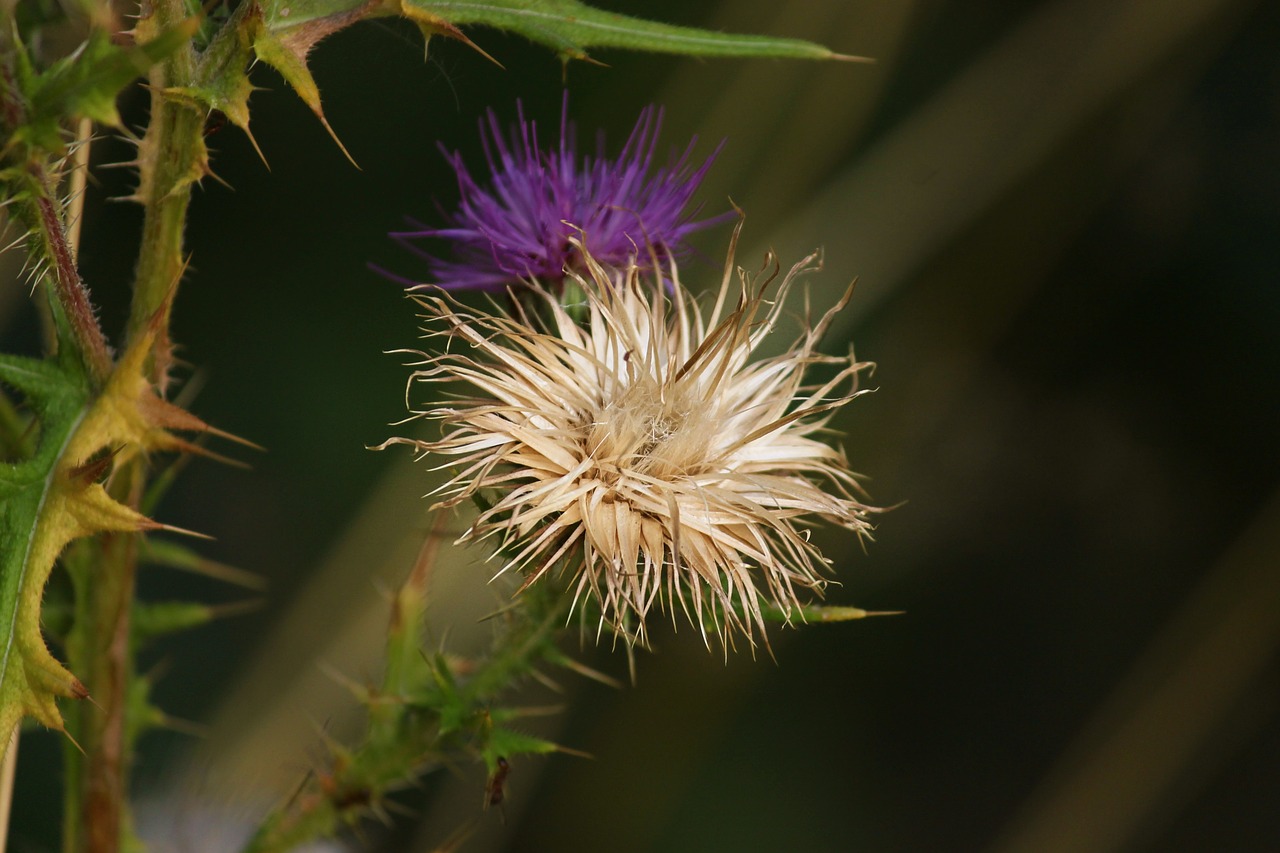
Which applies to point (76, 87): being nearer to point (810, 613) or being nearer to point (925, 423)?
point (810, 613)

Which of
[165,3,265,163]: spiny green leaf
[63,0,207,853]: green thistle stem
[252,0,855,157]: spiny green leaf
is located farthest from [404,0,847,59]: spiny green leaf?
[63,0,207,853]: green thistle stem

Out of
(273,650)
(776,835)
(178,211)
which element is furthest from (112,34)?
(776,835)

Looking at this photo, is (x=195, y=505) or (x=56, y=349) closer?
(x=56, y=349)

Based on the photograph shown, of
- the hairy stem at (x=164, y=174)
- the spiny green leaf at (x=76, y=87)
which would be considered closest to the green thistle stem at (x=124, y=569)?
the hairy stem at (x=164, y=174)

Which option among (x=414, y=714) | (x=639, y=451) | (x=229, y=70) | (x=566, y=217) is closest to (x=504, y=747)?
(x=414, y=714)

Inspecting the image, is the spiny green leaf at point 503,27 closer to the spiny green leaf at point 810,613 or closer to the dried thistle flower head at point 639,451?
the dried thistle flower head at point 639,451

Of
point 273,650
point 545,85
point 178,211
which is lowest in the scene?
point 273,650

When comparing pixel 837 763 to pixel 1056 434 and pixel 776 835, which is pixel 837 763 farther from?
pixel 1056 434
